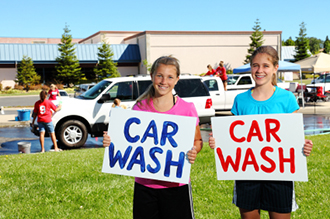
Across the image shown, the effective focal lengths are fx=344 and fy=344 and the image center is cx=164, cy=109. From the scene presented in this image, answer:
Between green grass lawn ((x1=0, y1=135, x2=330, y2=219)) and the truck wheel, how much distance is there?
3201 millimetres

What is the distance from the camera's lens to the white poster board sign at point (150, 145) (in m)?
2.82

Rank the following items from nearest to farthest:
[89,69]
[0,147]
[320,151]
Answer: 1. [320,151]
2. [0,147]
3. [89,69]

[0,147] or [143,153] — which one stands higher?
[143,153]

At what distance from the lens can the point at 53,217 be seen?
4270mm

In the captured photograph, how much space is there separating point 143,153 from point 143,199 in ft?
1.24

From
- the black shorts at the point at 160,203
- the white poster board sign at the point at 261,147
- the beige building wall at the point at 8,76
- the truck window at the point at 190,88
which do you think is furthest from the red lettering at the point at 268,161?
the beige building wall at the point at 8,76

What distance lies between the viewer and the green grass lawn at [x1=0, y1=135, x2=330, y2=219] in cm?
438

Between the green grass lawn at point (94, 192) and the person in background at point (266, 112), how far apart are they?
5.03 ft

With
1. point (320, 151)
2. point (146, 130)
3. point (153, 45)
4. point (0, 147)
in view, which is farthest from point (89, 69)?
point (146, 130)

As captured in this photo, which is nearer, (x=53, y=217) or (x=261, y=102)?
(x=261, y=102)

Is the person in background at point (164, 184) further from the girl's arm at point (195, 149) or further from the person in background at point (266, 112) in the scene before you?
the person in background at point (266, 112)

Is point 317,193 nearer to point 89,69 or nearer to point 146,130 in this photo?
point 146,130

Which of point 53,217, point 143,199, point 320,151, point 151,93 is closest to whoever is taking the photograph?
point 143,199

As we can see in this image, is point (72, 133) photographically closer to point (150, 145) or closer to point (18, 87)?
point (150, 145)
